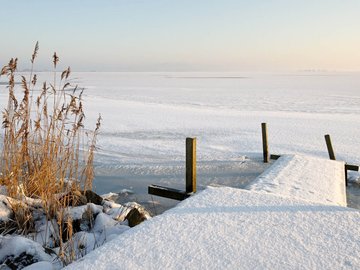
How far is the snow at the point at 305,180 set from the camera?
380cm

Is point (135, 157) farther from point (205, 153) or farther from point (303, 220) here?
point (303, 220)

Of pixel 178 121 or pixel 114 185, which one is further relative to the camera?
pixel 178 121

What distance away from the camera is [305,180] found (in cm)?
442

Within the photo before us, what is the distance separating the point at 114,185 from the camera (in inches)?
224

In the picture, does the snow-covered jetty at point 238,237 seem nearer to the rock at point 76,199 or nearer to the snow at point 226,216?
the snow at point 226,216

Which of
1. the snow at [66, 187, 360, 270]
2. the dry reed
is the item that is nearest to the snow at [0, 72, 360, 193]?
the dry reed

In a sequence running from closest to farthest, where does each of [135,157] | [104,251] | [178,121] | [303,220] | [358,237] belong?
[104,251] < [358,237] < [303,220] < [135,157] < [178,121]

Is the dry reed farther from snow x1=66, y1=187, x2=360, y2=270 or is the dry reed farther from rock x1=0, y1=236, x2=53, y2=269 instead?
snow x1=66, y1=187, x2=360, y2=270

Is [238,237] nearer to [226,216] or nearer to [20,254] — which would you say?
[226,216]

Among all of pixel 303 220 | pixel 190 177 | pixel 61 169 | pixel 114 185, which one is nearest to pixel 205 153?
pixel 114 185

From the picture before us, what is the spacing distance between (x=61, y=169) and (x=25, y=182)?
418 mm

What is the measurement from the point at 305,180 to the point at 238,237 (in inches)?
96.5

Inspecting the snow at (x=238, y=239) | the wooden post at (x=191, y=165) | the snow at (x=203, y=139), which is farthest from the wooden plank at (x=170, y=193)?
the snow at (x=238, y=239)

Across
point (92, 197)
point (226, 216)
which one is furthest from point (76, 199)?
point (226, 216)
